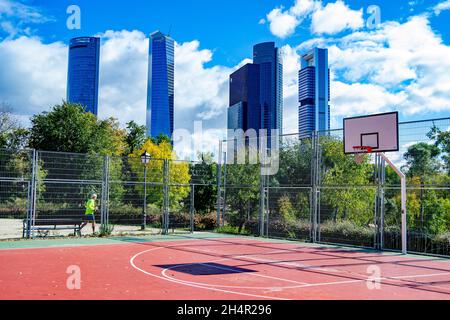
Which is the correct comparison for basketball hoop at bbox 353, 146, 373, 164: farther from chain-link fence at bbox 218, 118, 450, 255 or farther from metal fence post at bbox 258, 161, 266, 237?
metal fence post at bbox 258, 161, 266, 237

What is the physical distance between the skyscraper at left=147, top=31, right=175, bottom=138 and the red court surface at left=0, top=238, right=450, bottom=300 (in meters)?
36.6

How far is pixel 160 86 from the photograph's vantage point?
57.8m

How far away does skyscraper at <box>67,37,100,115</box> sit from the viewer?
137 ft

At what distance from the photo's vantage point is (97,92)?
46406 millimetres

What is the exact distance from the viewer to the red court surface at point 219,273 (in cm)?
812

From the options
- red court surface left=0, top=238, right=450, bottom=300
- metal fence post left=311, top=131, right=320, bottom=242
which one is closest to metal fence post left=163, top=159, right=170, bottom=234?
red court surface left=0, top=238, right=450, bottom=300

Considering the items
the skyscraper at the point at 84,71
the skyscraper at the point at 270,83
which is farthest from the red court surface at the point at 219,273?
the skyscraper at the point at 84,71

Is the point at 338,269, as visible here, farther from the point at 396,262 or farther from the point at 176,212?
the point at 176,212

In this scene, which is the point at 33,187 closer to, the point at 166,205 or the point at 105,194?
the point at 105,194

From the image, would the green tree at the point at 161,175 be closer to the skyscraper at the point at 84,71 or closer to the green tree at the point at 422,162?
the green tree at the point at 422,162

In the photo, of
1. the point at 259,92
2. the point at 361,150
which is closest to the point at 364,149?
the point at 361,150

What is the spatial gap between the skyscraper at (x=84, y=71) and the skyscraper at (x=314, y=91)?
2041 cm

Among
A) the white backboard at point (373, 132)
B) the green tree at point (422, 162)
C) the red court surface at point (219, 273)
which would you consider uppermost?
the white backboard at point (373, 132)

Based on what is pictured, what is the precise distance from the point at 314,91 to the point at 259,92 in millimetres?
19274
